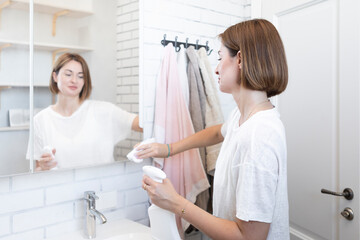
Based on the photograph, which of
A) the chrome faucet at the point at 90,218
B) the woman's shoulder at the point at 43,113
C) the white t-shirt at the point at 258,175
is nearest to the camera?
the white t-shirt at the point at 258,175

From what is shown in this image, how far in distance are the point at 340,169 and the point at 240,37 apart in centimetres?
72

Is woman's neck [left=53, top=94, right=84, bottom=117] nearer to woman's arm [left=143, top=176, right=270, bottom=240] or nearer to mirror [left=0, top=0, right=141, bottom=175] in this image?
mirror [left=0, top=0, right=141, bottom=175]

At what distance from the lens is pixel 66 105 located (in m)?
1.25

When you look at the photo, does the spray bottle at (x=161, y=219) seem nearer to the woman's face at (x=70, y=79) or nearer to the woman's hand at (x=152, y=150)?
the woman's hand at (x=152, y=150)

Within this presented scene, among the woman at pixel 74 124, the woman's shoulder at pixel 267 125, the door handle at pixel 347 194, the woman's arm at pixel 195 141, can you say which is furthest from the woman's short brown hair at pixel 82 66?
the door handle at pixel 347 194

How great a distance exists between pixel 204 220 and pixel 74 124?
628 mm

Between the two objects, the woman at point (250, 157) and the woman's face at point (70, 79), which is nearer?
the woman at point (250, 157)

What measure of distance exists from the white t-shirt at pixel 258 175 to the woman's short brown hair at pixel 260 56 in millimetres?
92

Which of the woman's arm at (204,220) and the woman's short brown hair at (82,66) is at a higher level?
the woman's short brown hair at (82,66)

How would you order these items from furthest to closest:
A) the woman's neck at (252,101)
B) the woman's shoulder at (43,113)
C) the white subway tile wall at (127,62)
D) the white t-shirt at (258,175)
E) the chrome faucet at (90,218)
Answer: the white subway tile wall at (127,62)
the chrome faucet at (90,218)
the woman's shoulder at (43,113)
the woman's neck at (252,101)
the white t-shirt at (258,175)

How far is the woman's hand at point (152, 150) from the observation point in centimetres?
136

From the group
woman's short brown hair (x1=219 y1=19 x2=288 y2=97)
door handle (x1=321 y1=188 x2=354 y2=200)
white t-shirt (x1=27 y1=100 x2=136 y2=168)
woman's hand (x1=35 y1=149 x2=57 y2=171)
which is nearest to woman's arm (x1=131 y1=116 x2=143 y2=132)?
white t-shirt (x1=27 y1=100 x2=136 y2=168)

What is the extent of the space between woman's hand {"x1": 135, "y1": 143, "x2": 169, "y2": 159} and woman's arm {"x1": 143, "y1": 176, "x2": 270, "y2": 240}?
0.83ft

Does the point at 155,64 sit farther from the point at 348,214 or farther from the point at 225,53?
the point at 348,214
